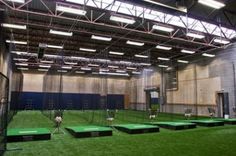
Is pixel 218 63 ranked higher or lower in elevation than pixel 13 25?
lower

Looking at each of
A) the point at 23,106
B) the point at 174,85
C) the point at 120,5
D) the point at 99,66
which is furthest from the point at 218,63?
the point at 23,106

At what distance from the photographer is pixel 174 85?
811 inches

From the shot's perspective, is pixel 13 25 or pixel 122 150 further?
pixel 13 25

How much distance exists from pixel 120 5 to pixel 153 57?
36.4ft

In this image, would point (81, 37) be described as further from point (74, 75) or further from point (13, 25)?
point (74, 75)

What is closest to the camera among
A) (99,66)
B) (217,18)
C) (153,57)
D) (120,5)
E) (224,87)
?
(120,5)

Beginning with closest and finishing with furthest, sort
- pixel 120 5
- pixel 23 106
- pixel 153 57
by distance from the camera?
pixel 120 5 < pixel 153 57 < pixel 23 106

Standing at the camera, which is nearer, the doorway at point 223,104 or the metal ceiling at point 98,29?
the metal ceiling at point 98,29

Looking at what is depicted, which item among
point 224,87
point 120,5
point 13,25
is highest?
point 120,5

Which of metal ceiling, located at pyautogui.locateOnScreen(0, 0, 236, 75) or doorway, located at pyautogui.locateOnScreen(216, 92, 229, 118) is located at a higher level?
metal ceiling, located at pyautogui.locateOnScreen(0, 0, 236, 75)

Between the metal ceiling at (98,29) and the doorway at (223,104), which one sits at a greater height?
the metal ceiling at (98,29)

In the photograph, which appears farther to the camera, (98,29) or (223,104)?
(223,104)

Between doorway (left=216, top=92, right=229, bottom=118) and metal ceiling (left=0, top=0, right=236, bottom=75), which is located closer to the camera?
metal ceiling (left=0, top=0, right=236, bottom=75)

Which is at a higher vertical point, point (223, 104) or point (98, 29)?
point (98, 29)
